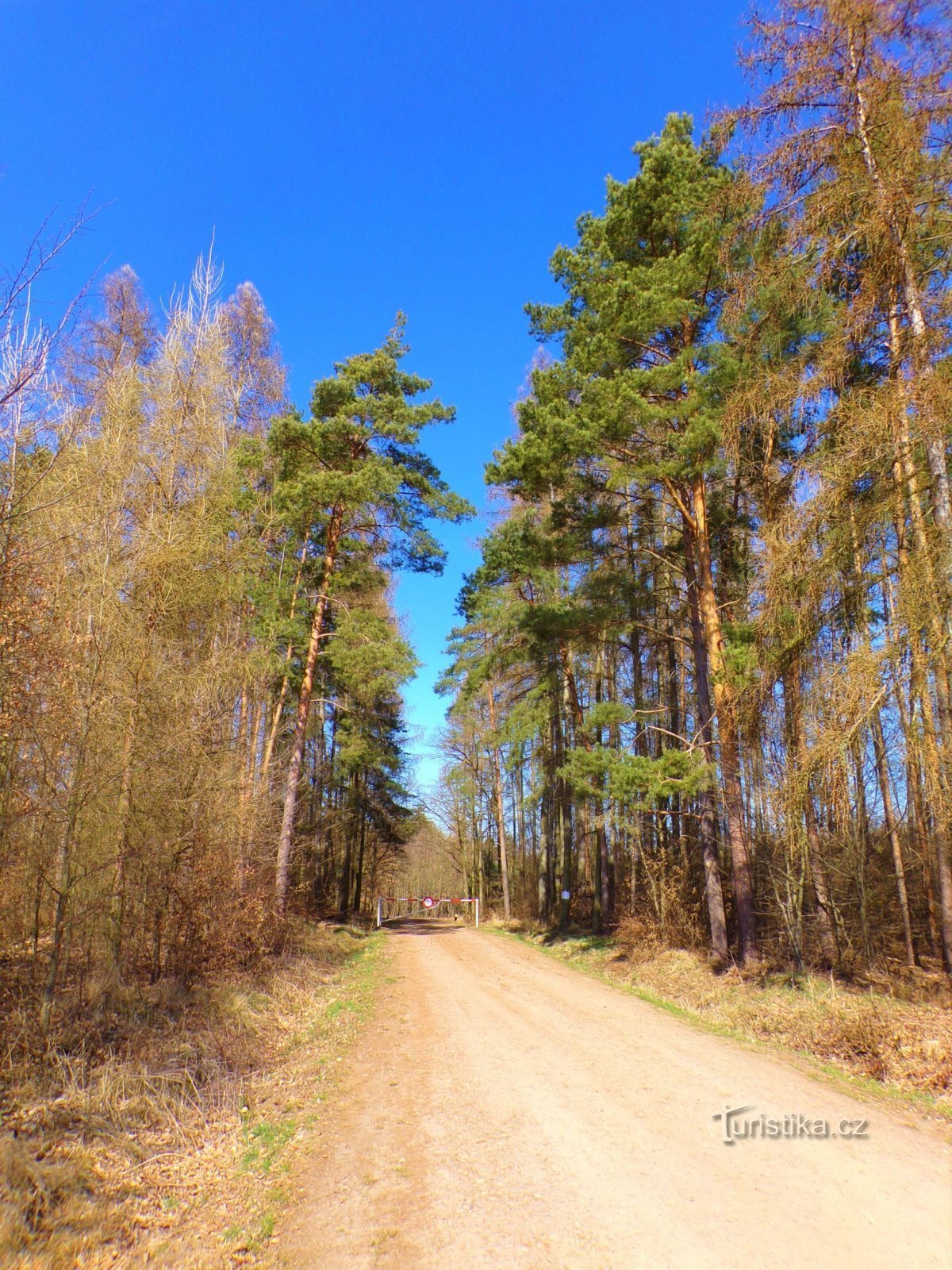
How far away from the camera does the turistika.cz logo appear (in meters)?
4.62

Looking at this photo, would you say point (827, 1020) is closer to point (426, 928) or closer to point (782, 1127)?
point (782, 1127)

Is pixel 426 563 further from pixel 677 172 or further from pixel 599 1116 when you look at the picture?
pixel 599 1116

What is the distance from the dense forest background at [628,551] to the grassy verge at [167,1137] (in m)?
0.86

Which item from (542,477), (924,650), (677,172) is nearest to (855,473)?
(924,650)

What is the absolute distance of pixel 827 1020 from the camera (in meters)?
7.18

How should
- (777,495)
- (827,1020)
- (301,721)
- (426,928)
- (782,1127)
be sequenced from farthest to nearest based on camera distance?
1. (426,928)
2. (301,721)
3. (777,495)
4. (827,1020)
5. (782,1127)

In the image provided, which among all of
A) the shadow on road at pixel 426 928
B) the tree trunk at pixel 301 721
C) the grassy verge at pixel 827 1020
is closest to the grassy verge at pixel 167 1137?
the tree trunk at pixel 301 721

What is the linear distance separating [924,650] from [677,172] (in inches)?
360

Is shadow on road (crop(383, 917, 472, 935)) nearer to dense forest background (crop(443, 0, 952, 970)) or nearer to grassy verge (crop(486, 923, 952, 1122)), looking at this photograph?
dense forest background (crop(443, 0, 952, 970))

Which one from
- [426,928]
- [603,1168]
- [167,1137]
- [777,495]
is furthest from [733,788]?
[426,928]

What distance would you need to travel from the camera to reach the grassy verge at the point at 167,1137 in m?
3.47

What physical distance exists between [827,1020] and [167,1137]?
674cm

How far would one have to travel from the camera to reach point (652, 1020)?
8.20 metres

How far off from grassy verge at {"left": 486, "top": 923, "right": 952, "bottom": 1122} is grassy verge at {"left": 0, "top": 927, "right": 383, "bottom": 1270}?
487cm
